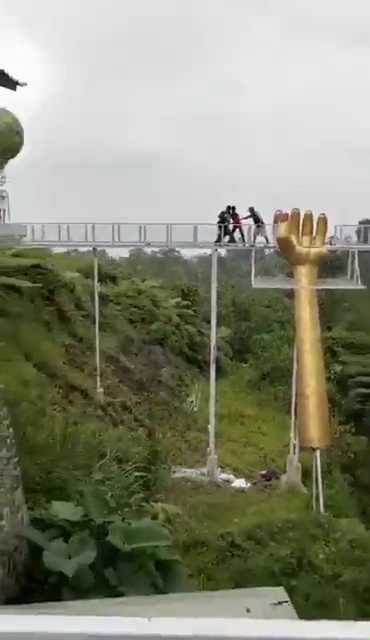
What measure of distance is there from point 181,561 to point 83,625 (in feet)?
2.65

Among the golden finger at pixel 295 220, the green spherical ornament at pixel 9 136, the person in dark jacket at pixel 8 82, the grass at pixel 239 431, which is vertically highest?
the person in dark jacket at pixel 8 82

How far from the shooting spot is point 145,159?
1373 millimetres

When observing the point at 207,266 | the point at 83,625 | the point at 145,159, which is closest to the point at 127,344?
the point at 207,266

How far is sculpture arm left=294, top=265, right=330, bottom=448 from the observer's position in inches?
54.3

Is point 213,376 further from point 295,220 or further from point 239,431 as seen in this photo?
point 295,220

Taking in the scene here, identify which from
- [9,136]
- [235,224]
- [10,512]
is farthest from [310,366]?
[9,136]

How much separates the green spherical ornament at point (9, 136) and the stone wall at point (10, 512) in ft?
1.63

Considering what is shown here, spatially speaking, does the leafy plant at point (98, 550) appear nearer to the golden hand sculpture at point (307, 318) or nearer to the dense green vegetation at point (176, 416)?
→ the dense green vegetation at point (176, 416)

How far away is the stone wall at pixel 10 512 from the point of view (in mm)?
1181

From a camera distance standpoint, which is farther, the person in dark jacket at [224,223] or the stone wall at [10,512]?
the person in dark jacket at [224,223]

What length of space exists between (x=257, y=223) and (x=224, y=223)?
0.21 ft

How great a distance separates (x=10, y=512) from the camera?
1.22m

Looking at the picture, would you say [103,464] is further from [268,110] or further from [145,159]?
[268,110]

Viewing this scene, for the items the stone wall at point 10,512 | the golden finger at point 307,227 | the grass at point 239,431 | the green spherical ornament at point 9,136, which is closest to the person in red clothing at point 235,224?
the golden finger at point 307,227
